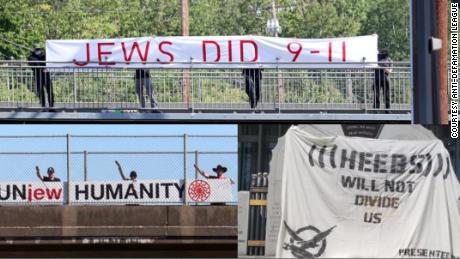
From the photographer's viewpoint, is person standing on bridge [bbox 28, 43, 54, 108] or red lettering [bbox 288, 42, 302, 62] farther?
red lettering [bbox 288, 42, 302, 62]

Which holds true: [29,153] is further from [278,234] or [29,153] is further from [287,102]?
[278,234]

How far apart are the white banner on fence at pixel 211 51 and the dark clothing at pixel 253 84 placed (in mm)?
390

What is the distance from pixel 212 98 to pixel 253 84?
207 cm

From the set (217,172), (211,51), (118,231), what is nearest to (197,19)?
(211,51)

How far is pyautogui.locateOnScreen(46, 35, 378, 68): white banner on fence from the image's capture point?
26969 millimetres

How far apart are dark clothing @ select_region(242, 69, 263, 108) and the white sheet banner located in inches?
370

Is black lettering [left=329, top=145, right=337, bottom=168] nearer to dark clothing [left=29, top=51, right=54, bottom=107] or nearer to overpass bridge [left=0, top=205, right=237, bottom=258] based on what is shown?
overpass bridge [left=0, top=205, right=237, bottom=258]

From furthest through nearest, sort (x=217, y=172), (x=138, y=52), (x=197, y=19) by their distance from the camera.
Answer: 1. (x=197, y=19)
2. (x=138, y=52)
3. (x=217, y=172)

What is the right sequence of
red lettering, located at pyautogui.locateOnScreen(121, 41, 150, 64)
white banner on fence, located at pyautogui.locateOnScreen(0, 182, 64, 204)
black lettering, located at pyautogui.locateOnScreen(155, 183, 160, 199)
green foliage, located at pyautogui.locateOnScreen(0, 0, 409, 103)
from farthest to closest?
green foliage, located at pyautogui.locateOnScreen(0, 0, 409, 103) → red lettering, located at pyautogui.locateOnScreen(121, 41, 150, 64) → black lettering, located at pyautogui.locateOnScreen(155, 183, 160, 199) → white banner on fence, located at pyautogui.locateOnScreen(0, 182, 64, 204)

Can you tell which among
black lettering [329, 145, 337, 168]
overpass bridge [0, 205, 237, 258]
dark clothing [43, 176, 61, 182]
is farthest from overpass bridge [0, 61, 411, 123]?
black lettering [329, 145, 337, 168]

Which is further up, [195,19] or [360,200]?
[195,19]

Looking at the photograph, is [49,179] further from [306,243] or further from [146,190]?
[306,243]

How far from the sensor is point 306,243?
655 inches

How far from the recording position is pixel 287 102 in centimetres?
2730
